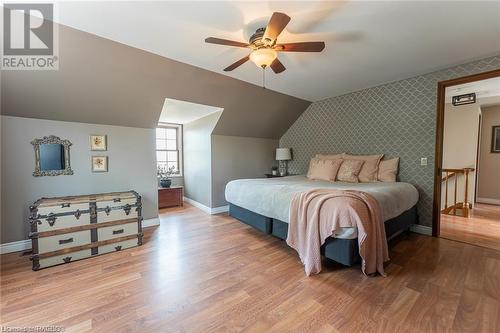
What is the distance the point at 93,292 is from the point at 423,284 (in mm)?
2929

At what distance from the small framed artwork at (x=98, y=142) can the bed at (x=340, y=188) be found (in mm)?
2070

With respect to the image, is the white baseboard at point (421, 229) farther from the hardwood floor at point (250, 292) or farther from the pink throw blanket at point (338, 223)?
the pink throw blanket at point (338, 223)

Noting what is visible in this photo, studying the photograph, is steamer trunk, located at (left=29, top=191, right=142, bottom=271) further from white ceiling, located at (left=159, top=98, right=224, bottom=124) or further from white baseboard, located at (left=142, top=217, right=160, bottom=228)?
white ceiling, located at (left=159, top=98, right=224, bottom=124)

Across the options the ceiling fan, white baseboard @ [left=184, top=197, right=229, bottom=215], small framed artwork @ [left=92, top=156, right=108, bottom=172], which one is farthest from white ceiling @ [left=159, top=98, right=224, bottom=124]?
white baseboard @ [left=184, top=197, right=229, bottom=215]

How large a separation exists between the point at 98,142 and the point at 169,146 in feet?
8.21

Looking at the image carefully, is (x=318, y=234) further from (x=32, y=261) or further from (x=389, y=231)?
(x=32, y=261)

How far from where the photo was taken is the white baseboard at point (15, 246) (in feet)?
8.37

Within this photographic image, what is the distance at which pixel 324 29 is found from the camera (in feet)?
6.81

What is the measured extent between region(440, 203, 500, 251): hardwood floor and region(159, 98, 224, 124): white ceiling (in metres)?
4.18

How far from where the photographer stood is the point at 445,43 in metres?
2.33

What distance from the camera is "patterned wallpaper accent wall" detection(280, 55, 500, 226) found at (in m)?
3.08

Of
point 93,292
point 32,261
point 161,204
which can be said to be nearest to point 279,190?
point 93,292

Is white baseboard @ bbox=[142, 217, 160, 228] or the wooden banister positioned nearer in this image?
white baseboard @ bbox=[142, 217, 160, 228]

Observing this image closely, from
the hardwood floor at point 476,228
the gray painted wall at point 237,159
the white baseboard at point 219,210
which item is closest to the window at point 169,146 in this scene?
the gray painted wall at point 237,159
